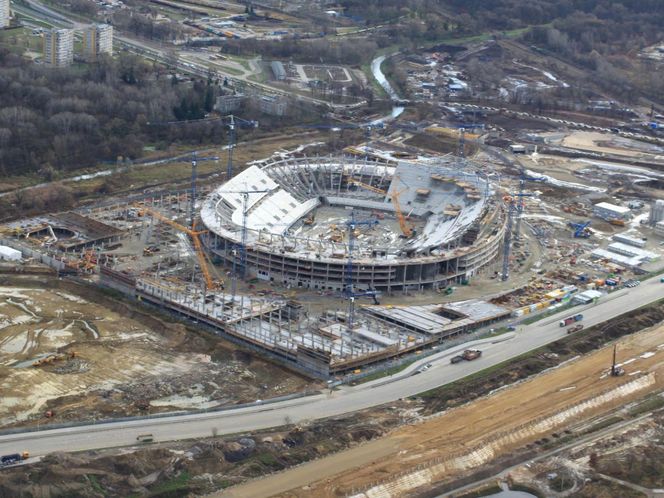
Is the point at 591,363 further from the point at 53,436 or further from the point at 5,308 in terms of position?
the point at 5,308

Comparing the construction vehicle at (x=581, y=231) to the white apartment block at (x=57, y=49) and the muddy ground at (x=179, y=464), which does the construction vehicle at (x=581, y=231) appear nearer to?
the muddy ground at (x=179, y=464)

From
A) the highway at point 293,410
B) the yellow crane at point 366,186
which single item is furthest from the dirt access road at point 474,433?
the yellow crane at point 366,186

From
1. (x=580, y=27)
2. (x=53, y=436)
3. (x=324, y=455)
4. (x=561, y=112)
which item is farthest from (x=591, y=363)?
(x=580, y=27)

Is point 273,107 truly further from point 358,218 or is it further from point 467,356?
point 467,356

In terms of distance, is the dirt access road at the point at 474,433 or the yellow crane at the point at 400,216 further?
the yellow crane at the point at 400,216

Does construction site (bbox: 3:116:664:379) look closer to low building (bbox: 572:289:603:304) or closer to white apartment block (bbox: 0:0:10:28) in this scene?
low building (bbox: 572:289:603:304)

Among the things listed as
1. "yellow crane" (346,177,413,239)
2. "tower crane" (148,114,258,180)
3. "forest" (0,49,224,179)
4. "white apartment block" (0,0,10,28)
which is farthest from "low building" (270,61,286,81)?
"yellow crane" (346,177,413,239)
